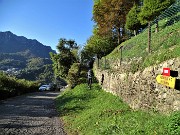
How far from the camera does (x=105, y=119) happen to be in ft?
44.2

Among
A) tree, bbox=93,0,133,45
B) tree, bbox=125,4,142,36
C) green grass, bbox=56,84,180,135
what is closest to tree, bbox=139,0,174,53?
tree, bbox=125,4,142,36

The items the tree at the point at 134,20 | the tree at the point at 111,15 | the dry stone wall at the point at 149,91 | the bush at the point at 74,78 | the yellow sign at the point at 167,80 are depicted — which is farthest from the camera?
the tree at the point at 111,15

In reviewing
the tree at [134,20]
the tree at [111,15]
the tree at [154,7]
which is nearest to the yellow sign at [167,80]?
the tree at [154,7]

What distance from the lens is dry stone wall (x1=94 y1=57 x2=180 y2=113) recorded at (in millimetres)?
10312

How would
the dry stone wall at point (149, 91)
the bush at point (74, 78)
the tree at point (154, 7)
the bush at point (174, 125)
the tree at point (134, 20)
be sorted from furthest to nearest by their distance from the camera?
1. the tree at point (134, 20)
2. the bush at point (74, 78)
3. the tree at point (154, 7)
4. the dry stone wall at point (149, 91)
5. the bush at point (174, 125)

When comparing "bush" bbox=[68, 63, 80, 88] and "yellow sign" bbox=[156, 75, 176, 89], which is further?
"bush" bbox=[68, 63, 80, 88]

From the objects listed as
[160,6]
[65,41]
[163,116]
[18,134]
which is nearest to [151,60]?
[163,116]

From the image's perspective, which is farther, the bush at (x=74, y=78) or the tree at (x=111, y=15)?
the tree at (x=111, y=15)

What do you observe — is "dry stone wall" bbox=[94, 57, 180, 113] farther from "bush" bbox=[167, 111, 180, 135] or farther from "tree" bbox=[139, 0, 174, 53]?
"tree" bbox=[139, 0, 174, 53]

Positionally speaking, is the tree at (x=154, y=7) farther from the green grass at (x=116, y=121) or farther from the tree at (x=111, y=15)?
the tree at (x=111, y=15)

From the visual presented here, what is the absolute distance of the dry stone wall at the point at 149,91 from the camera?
Answer: 10312mm

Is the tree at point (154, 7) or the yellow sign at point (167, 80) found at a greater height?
the tree at point (154, 7)

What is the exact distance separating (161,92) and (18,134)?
6305 mm

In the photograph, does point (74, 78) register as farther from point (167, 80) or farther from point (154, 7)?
point (167, 80)
